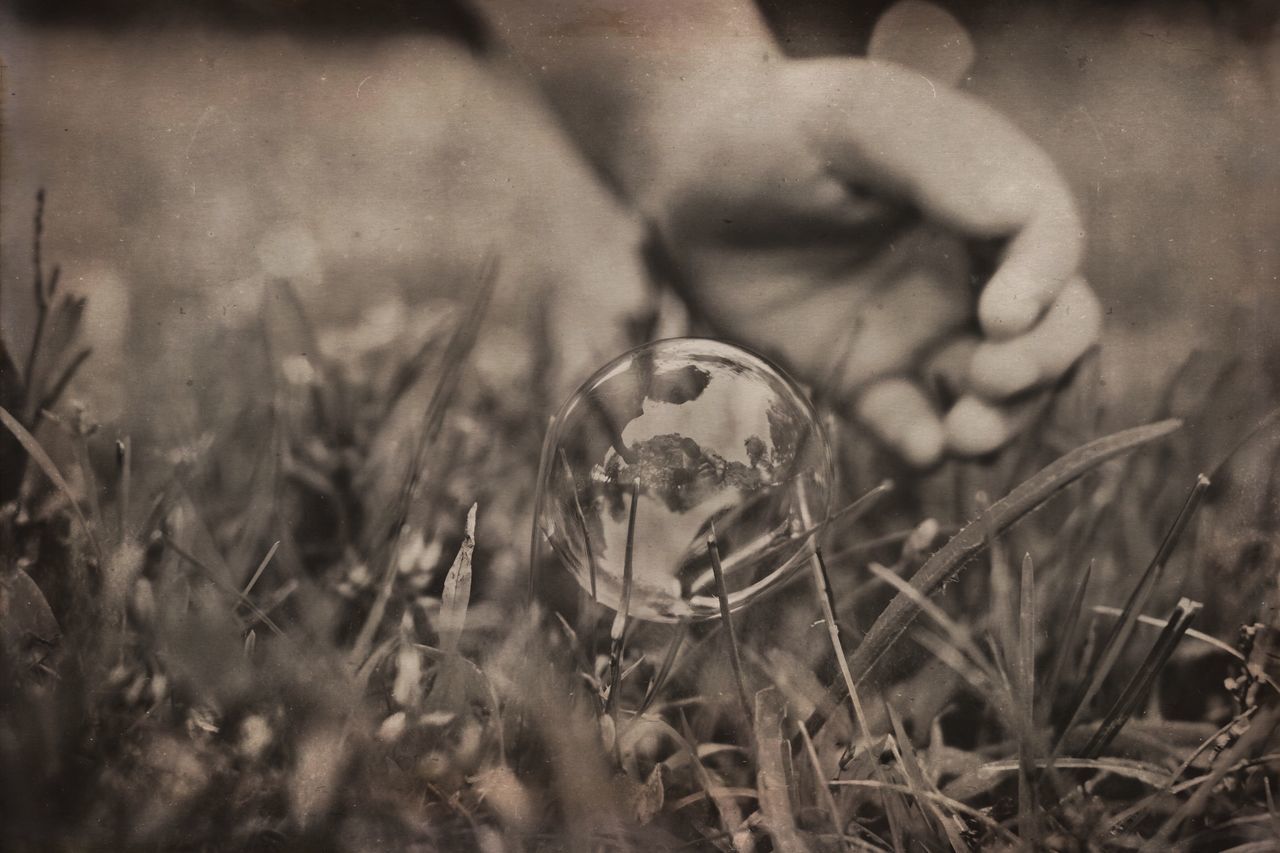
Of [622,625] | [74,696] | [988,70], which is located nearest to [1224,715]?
[622,625]

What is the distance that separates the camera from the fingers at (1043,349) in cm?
125

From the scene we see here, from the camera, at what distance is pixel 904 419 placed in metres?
1.26

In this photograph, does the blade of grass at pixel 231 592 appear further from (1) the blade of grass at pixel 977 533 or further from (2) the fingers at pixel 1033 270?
(2) the fingers at pixel 1033 270

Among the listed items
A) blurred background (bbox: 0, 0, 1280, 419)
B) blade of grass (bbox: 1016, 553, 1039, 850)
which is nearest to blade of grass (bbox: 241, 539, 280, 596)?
blurred background (bbox: 0, 0, 1280, 419)

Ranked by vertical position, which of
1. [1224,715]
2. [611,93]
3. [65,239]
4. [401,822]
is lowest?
[401,822]

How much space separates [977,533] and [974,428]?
14 centimetres

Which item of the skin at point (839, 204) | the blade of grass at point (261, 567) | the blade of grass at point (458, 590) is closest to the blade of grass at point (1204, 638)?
the skin at point (839, 204)

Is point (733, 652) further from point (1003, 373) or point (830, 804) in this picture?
point (1003, 373)

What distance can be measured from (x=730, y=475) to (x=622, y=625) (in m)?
0.27

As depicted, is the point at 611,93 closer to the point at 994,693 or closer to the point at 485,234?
the point at 485,234

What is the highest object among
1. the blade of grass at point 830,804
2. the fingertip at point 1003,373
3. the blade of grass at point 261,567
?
the fingertip at point 1003,373

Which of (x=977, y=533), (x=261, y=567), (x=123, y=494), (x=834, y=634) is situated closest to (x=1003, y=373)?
(x=977, y=533)

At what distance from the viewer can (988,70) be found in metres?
1.24

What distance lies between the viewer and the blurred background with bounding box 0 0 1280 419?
1245 millimetres
